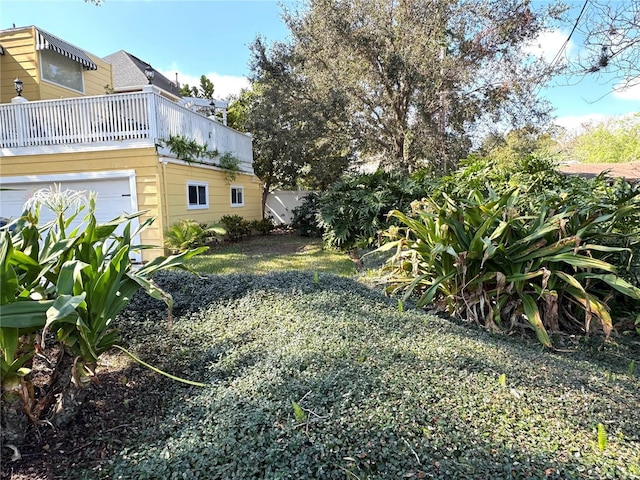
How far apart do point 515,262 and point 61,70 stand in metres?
13.6

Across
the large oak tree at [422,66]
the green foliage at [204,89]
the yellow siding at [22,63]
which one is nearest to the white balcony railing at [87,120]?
the yellow siding at [22,63]

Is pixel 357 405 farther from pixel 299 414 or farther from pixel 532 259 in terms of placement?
pixel 532 259

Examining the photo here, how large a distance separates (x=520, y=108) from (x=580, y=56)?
5.61 metres

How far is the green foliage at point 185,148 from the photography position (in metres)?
8.05

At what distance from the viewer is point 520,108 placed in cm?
1009

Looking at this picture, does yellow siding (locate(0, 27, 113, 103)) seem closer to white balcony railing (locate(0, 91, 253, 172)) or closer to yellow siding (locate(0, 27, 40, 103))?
yellow siding (locate(0, 27, 40, 103))

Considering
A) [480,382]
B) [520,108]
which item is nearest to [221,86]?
[520,108]

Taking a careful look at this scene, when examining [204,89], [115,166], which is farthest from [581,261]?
[204,89]

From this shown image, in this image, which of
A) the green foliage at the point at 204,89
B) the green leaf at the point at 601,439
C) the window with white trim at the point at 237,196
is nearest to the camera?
the green leaf at the point at 601,439

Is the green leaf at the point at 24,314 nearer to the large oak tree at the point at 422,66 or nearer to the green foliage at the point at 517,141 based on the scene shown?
the large oak tree at the point at 422,66

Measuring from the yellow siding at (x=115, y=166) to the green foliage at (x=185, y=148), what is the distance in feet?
1.81

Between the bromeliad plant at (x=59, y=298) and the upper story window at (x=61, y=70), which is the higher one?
the upper story window at (x=61, y=70)

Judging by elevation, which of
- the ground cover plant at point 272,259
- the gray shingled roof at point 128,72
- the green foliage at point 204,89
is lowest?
the ground cover plant at point 272,259

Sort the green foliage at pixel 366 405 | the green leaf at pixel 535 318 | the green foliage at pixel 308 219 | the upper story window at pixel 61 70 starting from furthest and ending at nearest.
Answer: the green foliage at pixel 308 219
the upper story window at pixel 61 70
the green leaf at pixel 535 318
the green foliage at pixel 366 405
